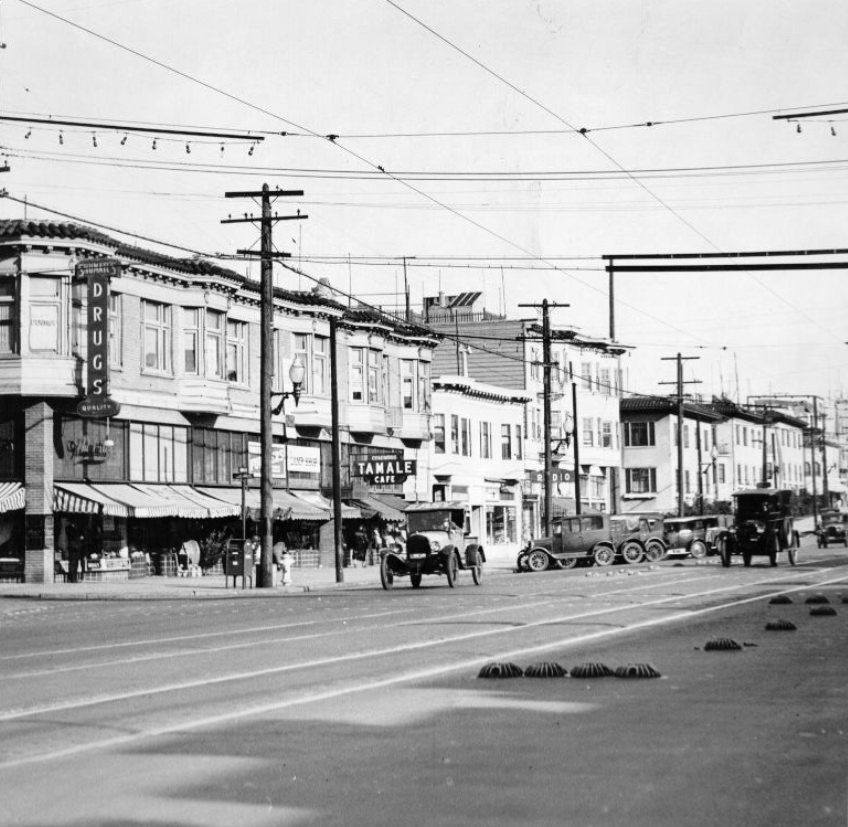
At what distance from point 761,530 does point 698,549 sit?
10225 mm

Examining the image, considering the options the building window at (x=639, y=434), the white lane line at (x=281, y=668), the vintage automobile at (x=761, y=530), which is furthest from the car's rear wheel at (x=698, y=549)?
the building window at (x=639, y=434)

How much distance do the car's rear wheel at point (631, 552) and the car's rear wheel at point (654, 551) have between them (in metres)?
0.41

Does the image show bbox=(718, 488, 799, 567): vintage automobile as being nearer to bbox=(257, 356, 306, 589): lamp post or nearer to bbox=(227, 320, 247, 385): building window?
bbox=(257, 356, 306, 589): lamp post

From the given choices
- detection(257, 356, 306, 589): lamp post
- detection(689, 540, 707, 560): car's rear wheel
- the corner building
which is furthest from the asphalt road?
detection(689, 540, 707, 560): car's rear wheel

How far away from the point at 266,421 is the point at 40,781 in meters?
31.8

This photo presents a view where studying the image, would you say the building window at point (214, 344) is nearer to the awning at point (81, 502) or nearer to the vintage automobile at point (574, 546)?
the awning at point (81, 502)

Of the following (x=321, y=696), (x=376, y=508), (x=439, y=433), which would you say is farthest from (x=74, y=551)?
(x=321, y=696)

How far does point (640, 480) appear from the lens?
99.8m

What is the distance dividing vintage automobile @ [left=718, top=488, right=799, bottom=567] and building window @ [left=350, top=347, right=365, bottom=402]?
51.0 feet

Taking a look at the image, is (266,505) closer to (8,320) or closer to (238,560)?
(238,560)

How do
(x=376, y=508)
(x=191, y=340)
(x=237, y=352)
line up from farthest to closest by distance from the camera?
(x=376, y=508), (x=237, y=352), (x=191, y=340)

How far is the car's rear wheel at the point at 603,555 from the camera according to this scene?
5534cm

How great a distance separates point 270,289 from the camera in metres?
41.0

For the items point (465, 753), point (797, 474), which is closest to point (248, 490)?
point (465, 753)
